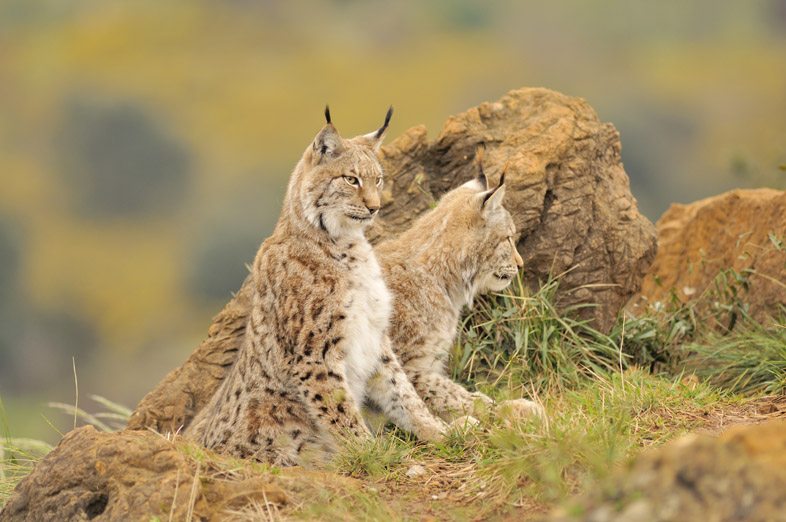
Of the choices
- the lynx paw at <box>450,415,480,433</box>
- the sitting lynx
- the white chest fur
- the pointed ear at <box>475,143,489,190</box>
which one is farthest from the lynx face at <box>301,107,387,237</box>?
the lynx paw at <box>450,415,480,433</box>

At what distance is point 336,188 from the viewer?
16.6 ft

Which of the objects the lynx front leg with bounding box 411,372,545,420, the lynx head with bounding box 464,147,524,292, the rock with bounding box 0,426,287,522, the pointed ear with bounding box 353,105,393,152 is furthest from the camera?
the lynx head with bounding box 464,147,524,292

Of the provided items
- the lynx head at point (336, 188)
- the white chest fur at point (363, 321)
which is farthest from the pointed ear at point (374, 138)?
the white chest fur at point (363, 321)

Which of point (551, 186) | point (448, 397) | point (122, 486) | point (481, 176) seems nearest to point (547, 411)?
point (448, 397)

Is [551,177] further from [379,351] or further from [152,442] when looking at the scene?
[152,442]

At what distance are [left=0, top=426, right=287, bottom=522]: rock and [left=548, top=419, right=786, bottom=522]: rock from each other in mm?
2041

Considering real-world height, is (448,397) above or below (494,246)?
below

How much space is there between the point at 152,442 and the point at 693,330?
4.86 meters

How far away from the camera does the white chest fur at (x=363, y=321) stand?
4.88 meters

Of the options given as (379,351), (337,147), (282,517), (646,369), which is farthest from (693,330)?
(282,517)

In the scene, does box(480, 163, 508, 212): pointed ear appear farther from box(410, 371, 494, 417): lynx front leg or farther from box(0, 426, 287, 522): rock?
box(0, 426, 287, 522): rock

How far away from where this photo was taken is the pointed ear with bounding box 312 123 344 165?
16.6ft

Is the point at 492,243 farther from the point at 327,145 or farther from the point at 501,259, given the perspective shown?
the point at 327,145

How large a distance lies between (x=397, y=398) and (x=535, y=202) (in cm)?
232
